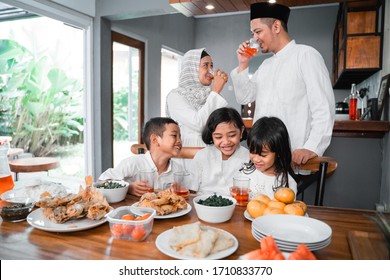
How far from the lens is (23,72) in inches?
114

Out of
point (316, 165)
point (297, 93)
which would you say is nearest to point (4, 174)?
point (316, 165)

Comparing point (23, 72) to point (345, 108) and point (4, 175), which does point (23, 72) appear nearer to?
point (4, 175)

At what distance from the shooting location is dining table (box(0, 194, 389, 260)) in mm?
699

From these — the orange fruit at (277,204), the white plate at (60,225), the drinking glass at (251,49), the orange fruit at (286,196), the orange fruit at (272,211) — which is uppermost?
the drinking glass at (251,49)

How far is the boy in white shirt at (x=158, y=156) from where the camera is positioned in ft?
4.87

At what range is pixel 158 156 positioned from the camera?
1.57 metres

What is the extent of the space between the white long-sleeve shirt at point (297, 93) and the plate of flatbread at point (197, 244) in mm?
988

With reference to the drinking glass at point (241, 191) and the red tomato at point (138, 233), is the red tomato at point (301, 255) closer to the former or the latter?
the red tomato at point (138, 233)

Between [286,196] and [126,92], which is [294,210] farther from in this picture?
[126,92]

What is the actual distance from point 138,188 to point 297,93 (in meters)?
1.04

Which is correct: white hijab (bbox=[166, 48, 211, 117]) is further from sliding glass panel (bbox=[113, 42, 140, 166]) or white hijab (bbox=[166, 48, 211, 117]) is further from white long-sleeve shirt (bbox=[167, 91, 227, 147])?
sliding glass panel (bbox=[113, 42, 140, 166])

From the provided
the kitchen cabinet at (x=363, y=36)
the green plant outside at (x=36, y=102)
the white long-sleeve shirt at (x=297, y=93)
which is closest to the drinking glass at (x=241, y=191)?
the white long-sleeve shirt at (x=297, y=93)

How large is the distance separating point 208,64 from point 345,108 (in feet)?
6.43
